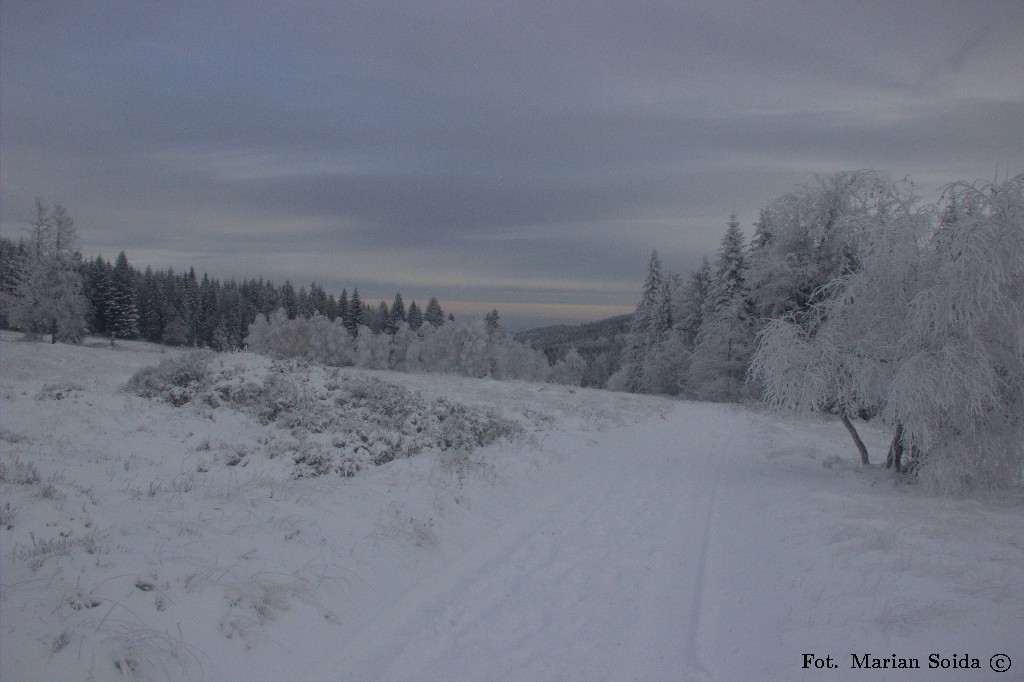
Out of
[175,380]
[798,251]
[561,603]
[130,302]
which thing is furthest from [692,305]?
[130,302]

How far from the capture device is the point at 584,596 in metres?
6.17

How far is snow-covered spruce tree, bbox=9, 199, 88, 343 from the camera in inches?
1522

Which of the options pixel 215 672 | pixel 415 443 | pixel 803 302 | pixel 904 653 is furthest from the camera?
pixel 803 302

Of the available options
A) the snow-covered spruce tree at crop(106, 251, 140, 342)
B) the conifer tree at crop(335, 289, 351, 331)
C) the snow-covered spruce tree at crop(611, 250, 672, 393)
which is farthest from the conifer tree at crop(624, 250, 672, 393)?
the snow-covered spruce tree at crop(106, 251, 140, 342)

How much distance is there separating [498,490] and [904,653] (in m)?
6.61

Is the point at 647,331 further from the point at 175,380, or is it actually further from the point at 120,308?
the point at 120,308

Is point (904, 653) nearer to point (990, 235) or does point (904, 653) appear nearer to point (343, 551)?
point (343, 551)

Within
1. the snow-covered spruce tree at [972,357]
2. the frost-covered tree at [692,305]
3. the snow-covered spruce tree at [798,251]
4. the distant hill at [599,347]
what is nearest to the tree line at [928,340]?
the snow-covered spruce tree at [972,357]

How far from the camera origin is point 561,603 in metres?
5.97

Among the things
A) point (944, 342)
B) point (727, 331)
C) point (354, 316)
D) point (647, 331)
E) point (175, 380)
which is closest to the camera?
point (944, 342)

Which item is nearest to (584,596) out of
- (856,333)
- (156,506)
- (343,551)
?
(343,551)

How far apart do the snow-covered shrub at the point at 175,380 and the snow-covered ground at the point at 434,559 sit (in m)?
0.22

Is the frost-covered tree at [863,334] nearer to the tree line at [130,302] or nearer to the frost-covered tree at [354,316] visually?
the tree line at [130,302]

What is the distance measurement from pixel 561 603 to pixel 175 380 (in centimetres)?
1192
